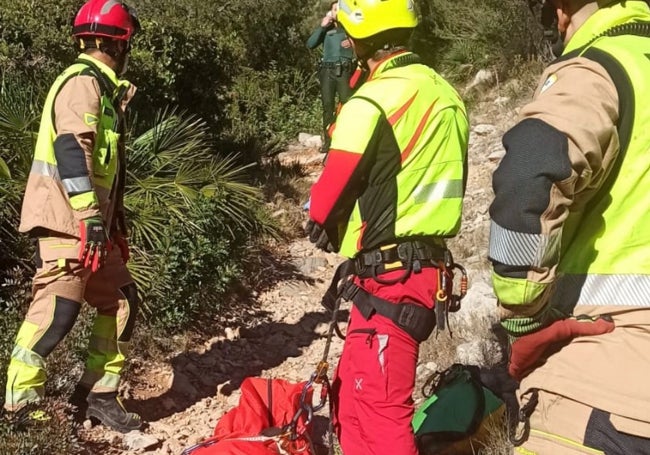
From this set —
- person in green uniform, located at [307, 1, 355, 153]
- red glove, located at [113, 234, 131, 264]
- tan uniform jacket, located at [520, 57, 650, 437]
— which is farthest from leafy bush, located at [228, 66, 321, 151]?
tan uniform jacket, located at [520, 57, 650, 437]

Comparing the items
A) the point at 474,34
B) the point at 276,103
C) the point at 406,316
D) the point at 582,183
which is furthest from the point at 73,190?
the point at 474,34

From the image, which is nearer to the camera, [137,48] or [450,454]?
[450,454]

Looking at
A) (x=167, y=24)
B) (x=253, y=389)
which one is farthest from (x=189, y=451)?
(x=167, y=24)

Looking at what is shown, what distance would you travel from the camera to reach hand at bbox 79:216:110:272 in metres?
3.88

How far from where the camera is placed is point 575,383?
1.95m

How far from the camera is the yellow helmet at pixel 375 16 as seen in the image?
313 centimetres

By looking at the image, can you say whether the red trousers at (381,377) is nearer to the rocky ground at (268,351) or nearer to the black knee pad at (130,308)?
the rocky ground at (268,351)

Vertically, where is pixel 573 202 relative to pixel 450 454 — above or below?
above

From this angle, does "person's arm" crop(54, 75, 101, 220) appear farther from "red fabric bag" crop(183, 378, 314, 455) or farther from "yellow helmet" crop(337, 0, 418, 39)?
"yellow helmet" crop(337, 0, 418, 39)

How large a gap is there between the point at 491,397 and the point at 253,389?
1306 millimetres

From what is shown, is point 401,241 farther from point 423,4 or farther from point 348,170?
point 423,4

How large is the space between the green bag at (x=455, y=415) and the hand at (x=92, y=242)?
1.91 metres

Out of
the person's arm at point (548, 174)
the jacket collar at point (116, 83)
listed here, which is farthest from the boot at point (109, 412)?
the person's arm at point (548, 174)

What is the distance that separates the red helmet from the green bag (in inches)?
104
